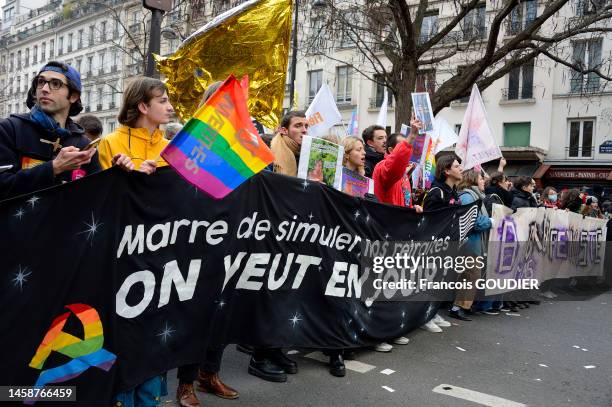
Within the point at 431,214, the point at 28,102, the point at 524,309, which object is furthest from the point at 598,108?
the point at 28,102

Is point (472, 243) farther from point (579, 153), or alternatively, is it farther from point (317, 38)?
point (579, 153)

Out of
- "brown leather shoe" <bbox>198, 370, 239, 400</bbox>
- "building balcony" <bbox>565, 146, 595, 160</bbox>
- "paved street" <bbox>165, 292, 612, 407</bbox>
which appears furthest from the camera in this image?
"building balcony" <bbox>565, 146, 595, 160</bbox>

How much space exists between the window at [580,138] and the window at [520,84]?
2511 mm

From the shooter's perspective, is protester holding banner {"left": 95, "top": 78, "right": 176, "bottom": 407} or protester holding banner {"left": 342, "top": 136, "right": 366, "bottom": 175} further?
protester holding banner {"left": 342, "top": 136, "right": 366, "bottom": 175}

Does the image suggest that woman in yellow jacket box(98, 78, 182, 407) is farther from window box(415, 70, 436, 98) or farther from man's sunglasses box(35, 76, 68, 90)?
window box(415, 70, 436, 98)

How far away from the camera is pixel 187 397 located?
10.7 feet

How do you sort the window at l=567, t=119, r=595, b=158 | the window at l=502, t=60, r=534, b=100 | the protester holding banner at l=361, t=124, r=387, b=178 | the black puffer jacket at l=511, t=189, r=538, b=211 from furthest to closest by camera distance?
the window at l=502, t=60, r=534, b=100, the window at l=567, t=119, r=595, b=158, the black puffer jacket at l=511, t=189, r=538, b=211, the protester holding banner at l=361, t=124, r=387, b=178

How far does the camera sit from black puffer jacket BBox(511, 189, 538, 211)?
7761 mm

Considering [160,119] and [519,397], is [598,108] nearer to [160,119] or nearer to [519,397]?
[519,397]

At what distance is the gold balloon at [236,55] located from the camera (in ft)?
16.0

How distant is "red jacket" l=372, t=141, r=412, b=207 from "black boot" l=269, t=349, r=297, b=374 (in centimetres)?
196

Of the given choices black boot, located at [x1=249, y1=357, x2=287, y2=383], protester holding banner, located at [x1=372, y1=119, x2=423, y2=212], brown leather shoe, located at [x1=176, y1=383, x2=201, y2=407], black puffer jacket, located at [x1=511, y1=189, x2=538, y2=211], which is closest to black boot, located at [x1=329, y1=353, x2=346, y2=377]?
black boot, located at [x1=249, y1=357, x2=287, y2=383]

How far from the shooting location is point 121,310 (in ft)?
9.02

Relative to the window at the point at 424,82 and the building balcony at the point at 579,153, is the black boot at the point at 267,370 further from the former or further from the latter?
the building balcony at the point at 579,153
